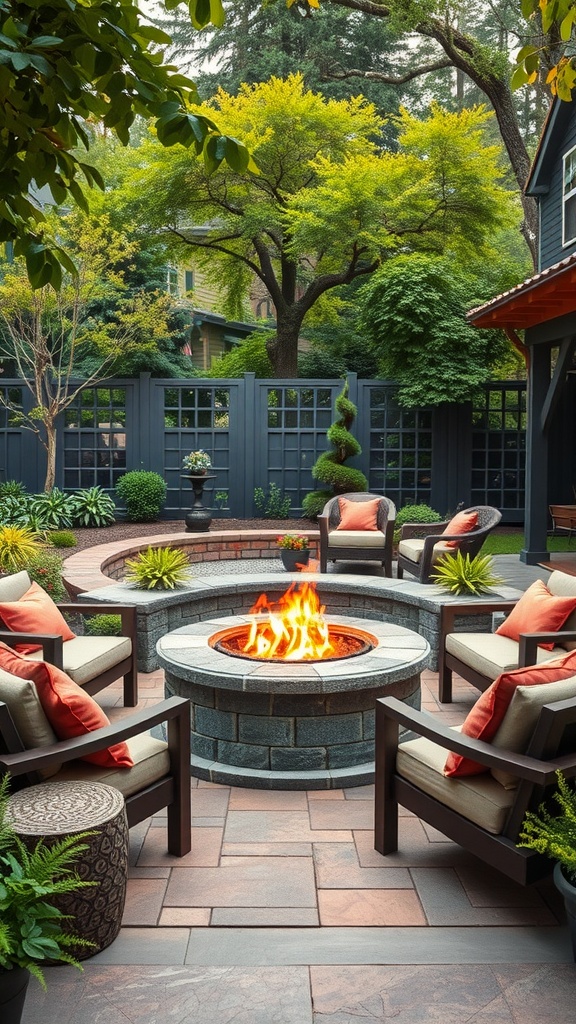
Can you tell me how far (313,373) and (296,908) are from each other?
610 inches

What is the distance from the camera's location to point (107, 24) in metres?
1.97

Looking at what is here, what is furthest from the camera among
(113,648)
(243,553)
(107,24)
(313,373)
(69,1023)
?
(313,373)

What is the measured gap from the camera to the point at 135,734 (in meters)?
2.92

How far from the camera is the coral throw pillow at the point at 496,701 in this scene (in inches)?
106

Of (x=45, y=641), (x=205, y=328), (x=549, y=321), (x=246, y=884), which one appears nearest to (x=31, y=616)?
(x=45, y=641)

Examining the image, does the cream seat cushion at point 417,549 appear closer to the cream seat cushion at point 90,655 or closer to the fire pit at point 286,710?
the fire pit at point 286,710

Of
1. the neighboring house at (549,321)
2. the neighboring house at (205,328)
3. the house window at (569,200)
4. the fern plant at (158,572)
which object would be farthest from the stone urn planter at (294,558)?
the neighboring house at (205,328)

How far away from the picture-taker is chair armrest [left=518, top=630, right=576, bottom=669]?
406cm

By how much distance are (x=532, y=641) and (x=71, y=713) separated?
2291mm

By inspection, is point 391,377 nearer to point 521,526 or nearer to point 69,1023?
point 521,526

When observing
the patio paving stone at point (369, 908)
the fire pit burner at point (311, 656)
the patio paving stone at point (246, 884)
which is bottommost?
the patio paving stone at point (246, 884)

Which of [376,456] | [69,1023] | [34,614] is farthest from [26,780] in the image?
[376,456]

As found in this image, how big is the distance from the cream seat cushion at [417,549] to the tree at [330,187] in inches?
295

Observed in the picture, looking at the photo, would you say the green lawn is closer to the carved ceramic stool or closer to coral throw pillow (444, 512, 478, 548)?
coral throw pillow (444, 512, 478, 548)
